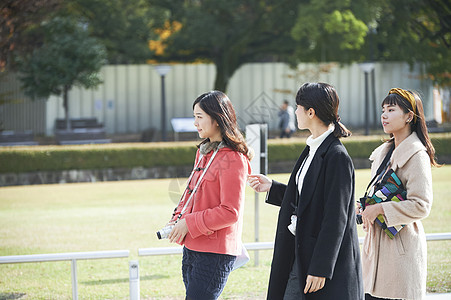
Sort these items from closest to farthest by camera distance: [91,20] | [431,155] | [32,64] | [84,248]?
[431,155]
[84,248]
[32,64]
[91,20]

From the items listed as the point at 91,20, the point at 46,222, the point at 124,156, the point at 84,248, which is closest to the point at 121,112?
the point at 91,20

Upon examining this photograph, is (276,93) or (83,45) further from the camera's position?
(276,93)

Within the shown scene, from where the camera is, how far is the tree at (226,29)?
2423 cm

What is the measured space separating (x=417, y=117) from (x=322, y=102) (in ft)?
3.09

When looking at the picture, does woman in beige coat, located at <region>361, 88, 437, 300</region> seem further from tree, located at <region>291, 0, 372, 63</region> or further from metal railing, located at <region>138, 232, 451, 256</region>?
tree, located at <region>291, 0, 372, 63</region>

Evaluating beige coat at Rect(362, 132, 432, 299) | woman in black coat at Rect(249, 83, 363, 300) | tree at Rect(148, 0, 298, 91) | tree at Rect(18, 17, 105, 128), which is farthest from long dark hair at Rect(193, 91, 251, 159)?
tree at Rect(148, 0, 298, 91)

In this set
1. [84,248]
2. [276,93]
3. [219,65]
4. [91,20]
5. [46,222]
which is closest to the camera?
[84,248]

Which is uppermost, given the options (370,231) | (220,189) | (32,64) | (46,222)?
(32,64)

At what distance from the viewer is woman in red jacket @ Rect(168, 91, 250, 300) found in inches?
124

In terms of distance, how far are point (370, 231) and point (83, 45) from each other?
20.9 metres

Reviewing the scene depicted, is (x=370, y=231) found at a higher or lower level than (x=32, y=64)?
lower

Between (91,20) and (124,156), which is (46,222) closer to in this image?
(124,156)

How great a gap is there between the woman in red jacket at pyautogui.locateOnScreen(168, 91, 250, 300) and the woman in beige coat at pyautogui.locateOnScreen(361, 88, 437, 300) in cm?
82

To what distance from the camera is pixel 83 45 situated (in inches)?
906
